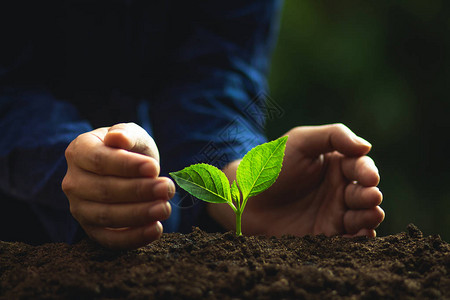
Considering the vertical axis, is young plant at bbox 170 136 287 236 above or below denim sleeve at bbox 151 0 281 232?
below

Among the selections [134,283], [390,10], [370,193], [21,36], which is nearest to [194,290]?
[134,283]

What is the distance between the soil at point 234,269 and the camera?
A: 0.69 metres

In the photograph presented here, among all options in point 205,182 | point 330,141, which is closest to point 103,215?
point 205,182

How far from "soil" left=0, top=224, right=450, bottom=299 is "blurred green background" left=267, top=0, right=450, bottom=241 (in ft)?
7.10

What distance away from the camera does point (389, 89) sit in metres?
3.03

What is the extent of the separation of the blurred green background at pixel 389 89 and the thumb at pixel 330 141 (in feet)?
5.96

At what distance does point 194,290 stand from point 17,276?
0.37 metres

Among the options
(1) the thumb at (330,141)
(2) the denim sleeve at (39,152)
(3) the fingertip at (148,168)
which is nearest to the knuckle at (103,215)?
(3) the fingertip at (148,168)

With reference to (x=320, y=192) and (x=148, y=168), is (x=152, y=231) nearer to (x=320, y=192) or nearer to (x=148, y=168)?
(x=148, y=168)

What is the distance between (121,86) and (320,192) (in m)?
0.95

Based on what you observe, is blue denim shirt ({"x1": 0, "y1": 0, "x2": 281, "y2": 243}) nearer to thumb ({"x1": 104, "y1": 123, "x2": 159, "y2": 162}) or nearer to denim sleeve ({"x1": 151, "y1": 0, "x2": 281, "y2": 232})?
denim sleeve ({"x1": 151, "y1": 0, "x2": 281, "y2": 232})

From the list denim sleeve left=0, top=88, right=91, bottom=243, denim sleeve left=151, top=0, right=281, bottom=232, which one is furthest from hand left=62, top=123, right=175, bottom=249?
denim sleeve left=151, top=0, right=281, bottom=232

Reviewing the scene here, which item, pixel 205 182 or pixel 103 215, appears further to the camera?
pixel 205 182

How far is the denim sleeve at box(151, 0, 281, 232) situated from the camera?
169cm
